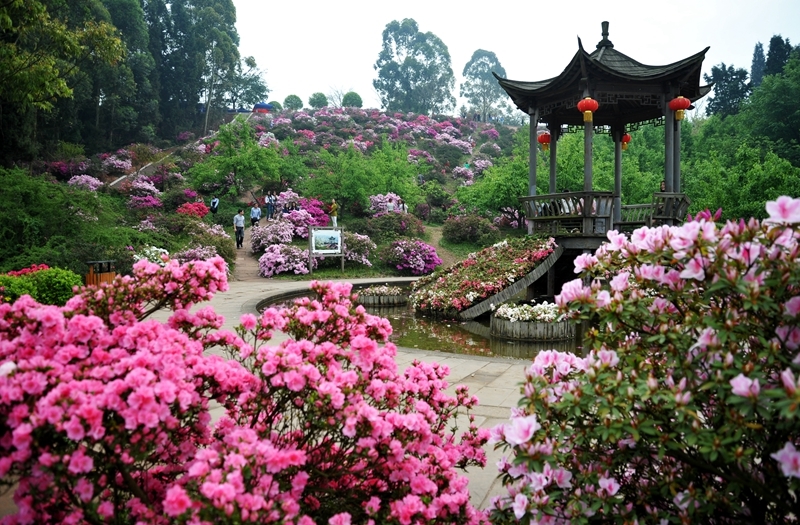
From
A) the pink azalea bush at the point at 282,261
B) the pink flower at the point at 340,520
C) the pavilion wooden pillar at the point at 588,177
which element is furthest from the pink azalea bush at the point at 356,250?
the pink flower at the point at 340,520

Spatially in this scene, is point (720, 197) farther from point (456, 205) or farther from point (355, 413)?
point (355, 413)

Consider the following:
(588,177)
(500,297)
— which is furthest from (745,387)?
(588,177)

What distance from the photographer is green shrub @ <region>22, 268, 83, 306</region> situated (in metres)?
7.43

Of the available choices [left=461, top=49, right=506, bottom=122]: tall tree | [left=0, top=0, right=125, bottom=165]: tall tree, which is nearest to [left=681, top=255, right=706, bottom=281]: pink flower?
[left=0, top=0, right=125, bottom=165]: tall tree

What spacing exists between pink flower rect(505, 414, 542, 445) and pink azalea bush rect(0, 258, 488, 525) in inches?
14.7

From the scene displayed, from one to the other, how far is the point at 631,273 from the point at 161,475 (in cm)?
199

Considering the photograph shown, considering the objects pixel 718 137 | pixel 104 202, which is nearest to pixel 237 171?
pixel 104 202

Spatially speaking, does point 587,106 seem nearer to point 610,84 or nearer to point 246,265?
point 610,84

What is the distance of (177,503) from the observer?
4.50ft

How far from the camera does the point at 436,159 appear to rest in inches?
1711

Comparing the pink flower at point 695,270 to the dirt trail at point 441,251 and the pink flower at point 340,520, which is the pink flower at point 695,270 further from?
the dirt trail at point 441,251

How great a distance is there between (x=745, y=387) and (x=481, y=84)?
3615 inches

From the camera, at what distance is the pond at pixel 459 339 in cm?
709

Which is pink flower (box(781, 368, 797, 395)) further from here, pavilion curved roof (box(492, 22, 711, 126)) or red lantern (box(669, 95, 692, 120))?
red lantern (box(669, 95, 692, 120))
